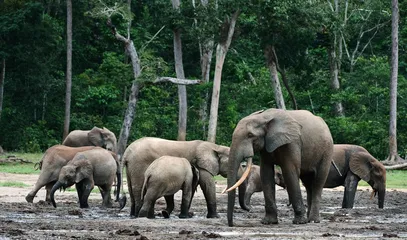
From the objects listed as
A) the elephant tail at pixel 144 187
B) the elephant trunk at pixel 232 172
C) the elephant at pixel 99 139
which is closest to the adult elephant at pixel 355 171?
the elephant tail at pixel 144 187

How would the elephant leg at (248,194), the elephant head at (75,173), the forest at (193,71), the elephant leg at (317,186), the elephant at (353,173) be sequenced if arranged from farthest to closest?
the forest at (193,71), the elephant at (353,173), the elephant leg at (248,194), the elephant head at (75,173), the elephant leg at (317,186)

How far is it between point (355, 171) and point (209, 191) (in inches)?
166

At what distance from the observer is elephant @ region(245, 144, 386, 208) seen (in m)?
21.0

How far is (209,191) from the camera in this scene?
1812 centimetres

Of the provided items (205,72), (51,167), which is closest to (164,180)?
(51,167)

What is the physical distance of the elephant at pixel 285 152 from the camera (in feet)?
50.4

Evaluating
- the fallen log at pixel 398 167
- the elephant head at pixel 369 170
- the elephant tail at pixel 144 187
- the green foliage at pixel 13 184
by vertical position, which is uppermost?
the elephant head at pixel 369 170

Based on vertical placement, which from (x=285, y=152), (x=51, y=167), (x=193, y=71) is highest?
(x=193, y=71)

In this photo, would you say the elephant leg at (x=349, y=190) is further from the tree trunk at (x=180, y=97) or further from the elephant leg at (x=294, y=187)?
the tree trunk at (x=180, y=97)

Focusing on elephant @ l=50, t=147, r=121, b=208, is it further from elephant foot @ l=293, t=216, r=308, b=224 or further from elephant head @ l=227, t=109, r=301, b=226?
elephant foot @ l=293, t=216, r=308, b=224

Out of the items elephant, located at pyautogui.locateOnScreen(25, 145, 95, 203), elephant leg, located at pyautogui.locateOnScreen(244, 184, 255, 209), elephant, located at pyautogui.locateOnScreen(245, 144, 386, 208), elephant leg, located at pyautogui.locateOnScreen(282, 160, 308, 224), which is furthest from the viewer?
elephant, located at pyautogui.locateOnScreen(245, 144, 386, 208)

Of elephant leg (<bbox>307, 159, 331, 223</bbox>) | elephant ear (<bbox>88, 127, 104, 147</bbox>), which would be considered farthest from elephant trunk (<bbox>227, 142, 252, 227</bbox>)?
elephant ear (<bbox>88, 127, 104, 147</bbox>)

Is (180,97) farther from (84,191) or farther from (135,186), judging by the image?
(135,186)

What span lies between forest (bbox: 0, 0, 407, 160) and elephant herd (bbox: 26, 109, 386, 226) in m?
14.8
